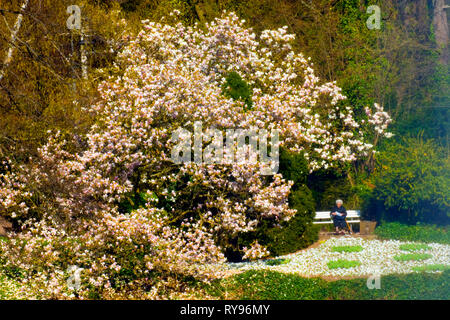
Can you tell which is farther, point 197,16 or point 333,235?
point 197,16

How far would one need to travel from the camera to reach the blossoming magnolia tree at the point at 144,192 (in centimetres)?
985

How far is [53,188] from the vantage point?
10.9 meters

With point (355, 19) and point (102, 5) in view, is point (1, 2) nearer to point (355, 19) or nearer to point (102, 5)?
point (102, 5)

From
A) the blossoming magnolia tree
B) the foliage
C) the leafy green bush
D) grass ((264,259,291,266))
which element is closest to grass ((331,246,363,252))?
the foliage

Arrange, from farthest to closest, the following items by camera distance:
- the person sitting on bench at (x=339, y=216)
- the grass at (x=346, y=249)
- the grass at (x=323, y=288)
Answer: the person sitting on bench at (x=339, y=216), the grass at (x=346, y=249), the grass at (x=323, y=288)

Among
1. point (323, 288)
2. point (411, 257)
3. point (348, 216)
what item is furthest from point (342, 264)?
point (348, 216)

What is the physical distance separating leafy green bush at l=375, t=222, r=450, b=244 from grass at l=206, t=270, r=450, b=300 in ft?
13.3

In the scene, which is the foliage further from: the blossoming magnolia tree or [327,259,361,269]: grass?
[327,259,361,269]: grass

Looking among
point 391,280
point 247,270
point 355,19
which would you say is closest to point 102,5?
point 355,19

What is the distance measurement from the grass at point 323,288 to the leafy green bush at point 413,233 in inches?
160

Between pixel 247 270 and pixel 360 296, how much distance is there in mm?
2363

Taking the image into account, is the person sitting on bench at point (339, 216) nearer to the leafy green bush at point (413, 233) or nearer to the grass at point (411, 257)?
the leafy green bush at point (413, 233)

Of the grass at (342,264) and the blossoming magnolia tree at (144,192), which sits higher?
the blossoming magnolia tree at (144,192)

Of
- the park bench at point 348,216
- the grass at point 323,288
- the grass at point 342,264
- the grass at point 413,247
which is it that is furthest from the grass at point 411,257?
the park bench at point 348,216
